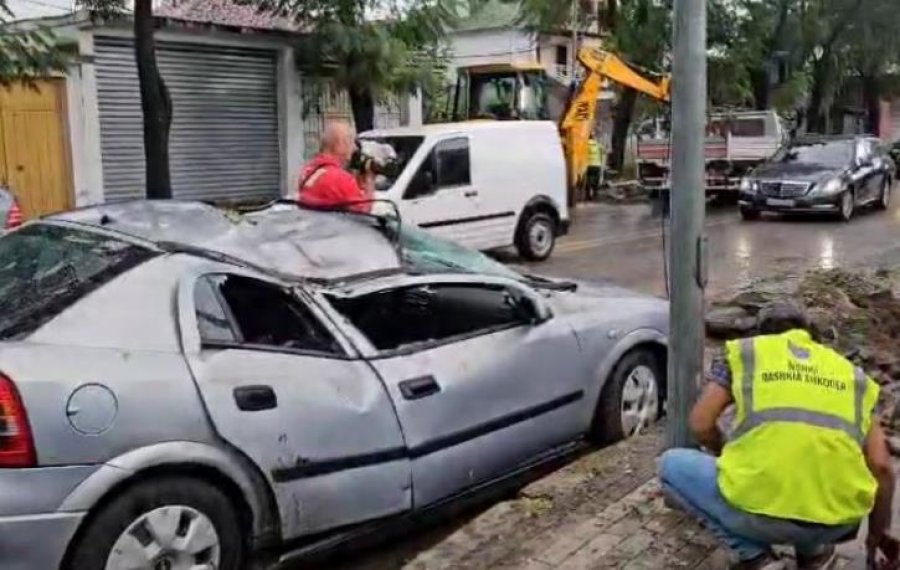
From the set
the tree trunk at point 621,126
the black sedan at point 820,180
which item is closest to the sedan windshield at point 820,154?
the black sedan at point 820,180

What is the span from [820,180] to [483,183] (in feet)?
26.2

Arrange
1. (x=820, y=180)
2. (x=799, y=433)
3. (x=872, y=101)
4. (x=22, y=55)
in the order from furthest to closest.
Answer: (x=872, y=101) → (x=820, y=180) → (x=22, y=55) → (x=799, y=433)

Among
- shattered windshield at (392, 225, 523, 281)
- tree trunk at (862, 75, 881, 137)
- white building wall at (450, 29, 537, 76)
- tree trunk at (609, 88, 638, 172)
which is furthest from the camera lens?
white building wall at (450, 29, 537, 76)

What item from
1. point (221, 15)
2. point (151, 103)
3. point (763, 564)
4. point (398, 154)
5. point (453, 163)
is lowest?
point (763, 564)

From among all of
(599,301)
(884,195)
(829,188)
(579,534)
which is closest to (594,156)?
(884,195)

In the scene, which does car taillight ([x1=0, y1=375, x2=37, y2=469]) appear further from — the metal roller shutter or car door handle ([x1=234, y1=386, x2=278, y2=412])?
the metal roller shutter

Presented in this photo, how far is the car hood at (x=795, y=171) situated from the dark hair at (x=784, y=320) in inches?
614

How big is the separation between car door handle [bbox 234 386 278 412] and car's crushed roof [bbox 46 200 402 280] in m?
0.59

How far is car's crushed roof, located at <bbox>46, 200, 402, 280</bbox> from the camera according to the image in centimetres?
411

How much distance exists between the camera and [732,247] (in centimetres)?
1470

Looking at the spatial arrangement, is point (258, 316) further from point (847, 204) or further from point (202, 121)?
point (847, 204)

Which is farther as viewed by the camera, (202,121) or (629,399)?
(202,121)

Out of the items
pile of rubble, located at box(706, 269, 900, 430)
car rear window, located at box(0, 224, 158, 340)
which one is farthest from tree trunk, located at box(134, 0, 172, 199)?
car rear window, located at box(0, 224, 158, 340)

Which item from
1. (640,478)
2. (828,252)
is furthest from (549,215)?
(640,478)
